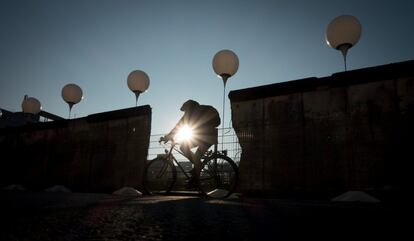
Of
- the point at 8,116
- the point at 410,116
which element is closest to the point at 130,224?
the point at 410,116

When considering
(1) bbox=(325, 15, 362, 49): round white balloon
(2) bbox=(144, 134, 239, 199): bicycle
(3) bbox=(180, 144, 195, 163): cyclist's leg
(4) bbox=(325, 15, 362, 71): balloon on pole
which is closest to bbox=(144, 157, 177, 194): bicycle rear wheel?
(2) bbox=(144, 134, 239, 199): bicycle

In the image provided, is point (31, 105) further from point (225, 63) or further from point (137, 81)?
point (225, 63)

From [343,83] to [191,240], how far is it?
7.24 meters

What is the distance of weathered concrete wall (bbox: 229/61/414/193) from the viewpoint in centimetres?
652

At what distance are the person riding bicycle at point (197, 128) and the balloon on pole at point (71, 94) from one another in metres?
11.1

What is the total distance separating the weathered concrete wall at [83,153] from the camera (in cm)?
1006

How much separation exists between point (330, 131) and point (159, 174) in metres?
4.29

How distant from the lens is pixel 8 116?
30.6 m

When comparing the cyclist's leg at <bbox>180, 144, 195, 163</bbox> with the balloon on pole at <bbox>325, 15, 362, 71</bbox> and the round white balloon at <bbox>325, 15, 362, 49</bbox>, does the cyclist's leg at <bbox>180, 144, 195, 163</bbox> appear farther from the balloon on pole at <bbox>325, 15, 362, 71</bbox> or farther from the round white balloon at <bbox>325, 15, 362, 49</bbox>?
the round white balloon at <bbox>325, 15, 362, 49</bbox>

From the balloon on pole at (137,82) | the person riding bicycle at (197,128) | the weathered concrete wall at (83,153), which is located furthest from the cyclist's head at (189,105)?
the balloon on pole at (137,82)

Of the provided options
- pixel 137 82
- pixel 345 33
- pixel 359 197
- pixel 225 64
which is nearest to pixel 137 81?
pixel 137 82

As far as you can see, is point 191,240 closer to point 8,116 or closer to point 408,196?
point 408,196

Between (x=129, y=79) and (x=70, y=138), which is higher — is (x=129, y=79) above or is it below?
above

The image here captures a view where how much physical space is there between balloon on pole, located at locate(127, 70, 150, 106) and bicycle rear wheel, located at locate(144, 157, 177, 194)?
24.0 feet
